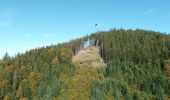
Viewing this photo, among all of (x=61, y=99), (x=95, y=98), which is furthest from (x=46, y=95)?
(x=95, y=98)

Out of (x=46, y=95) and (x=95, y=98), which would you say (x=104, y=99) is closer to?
(x=95, y=98)

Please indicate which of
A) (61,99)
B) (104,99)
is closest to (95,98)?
(104,99)

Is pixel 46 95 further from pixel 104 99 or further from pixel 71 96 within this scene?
pixel 104 99

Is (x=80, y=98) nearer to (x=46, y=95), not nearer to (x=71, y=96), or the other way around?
(x=71, y=96)

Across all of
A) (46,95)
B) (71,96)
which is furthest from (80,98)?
(46,95)

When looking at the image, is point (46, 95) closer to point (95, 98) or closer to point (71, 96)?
point (71, 96)

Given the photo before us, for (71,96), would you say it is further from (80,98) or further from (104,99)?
(104,99)
